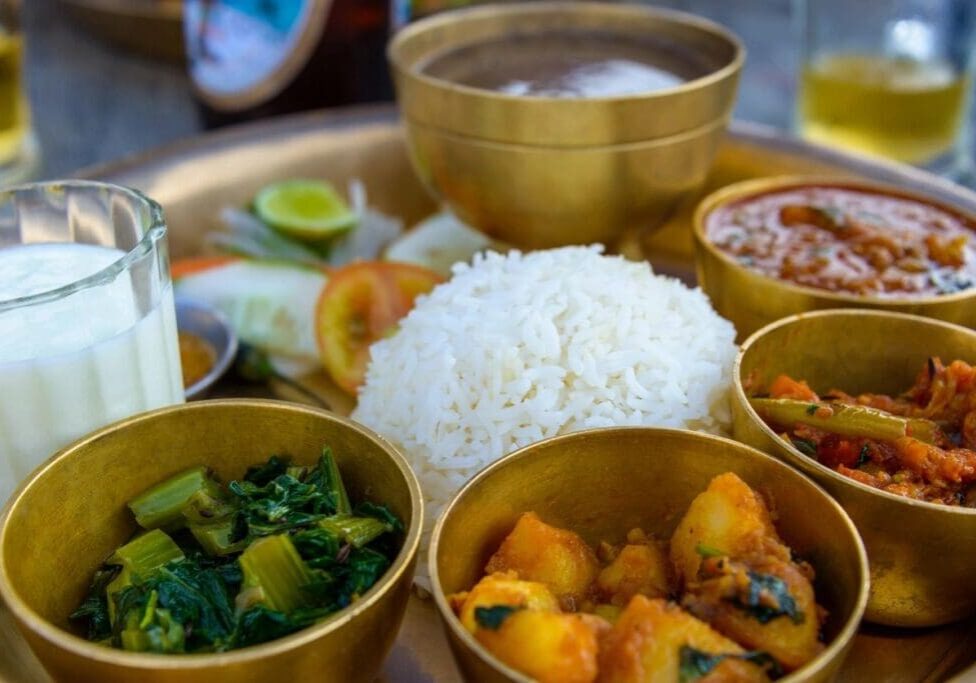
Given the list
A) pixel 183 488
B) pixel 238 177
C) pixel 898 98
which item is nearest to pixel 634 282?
pixel 183 488

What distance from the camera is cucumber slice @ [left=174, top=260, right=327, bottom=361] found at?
85.1 inches

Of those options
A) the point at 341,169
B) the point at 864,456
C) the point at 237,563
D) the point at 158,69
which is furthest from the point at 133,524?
the point at 158,69

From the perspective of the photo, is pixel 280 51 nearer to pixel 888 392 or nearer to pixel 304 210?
pixel 304 210

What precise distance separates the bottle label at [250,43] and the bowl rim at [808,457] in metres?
1.71

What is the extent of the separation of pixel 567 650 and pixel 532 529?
0.83 feet

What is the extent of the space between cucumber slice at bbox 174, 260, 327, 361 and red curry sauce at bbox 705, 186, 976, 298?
2.83 ft

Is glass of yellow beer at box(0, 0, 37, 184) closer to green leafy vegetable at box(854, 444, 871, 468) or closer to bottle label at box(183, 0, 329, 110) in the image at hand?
bottle label at box(183, 0, 329, 110)

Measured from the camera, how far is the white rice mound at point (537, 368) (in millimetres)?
1610

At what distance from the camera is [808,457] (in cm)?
137

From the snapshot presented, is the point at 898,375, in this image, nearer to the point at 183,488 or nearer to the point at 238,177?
the point at 183,488

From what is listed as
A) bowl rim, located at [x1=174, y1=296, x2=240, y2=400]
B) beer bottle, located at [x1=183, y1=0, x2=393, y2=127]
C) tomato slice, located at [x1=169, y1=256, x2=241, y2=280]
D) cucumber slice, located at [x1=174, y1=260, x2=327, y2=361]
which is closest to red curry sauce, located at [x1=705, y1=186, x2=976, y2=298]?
cucumber slice, located at [x1=174, y1=260, x2=327, y2=361]

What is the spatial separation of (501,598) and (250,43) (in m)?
2.16

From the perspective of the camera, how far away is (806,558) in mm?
1259

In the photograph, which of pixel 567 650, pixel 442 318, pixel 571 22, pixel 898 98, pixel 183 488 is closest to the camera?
pixel 567 650
